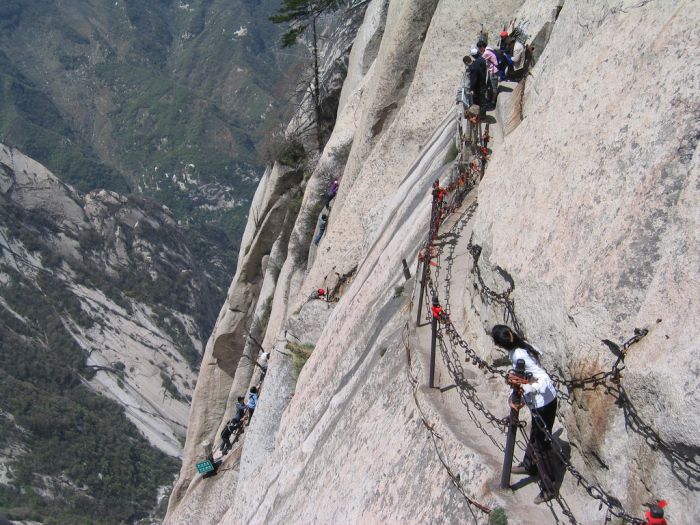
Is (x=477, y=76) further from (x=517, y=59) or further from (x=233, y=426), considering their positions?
(x=233, y=426)

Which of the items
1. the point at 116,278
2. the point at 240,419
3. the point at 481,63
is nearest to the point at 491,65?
the point at 481,63

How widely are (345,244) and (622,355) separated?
454 inches

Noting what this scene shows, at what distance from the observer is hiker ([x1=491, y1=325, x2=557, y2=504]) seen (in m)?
5.79

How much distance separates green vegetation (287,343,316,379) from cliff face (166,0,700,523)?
5.34 ft

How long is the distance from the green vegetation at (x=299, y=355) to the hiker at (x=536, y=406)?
869 cm

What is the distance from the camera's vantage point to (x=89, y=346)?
101m

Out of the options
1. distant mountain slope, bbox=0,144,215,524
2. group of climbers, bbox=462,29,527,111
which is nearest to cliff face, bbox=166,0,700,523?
group of climbers, bbox=462,29,527,111

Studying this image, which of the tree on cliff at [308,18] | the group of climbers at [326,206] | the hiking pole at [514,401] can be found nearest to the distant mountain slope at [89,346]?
the tree on cliff at [308,18]

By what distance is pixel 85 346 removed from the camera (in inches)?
3964

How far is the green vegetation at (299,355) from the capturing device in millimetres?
14633

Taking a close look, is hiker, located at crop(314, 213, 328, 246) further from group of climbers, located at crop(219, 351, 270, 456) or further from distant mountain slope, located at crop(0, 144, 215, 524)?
distant mountain slope, located at crop(0, 144, 215, 524)

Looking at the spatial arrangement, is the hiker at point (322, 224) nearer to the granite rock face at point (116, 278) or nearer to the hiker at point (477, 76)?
the hiker at point (477, 76)

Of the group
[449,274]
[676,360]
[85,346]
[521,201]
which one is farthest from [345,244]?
[85,346]

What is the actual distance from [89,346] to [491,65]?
321ft
